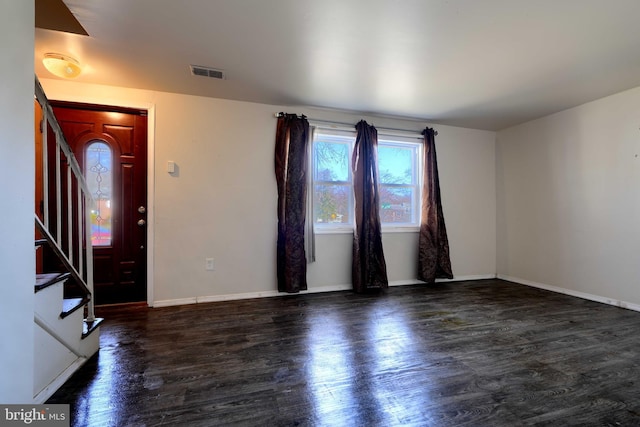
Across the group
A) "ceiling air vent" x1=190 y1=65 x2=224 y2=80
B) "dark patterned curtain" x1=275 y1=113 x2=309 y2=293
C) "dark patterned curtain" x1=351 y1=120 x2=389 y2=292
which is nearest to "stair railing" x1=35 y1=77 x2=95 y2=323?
"ceiling air vent" x1=190 y1=65 x2=224 y2=80

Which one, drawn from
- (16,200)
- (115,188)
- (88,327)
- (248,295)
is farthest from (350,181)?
(16,200)

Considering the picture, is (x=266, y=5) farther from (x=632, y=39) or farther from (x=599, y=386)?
(x=599, y=386)

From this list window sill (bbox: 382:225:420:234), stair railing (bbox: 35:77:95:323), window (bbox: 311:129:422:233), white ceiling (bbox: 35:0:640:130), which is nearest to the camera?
stair railing (bbox: 35:77:95:323)

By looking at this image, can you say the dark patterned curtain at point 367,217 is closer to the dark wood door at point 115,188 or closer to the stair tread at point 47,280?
the dark wood door at point 115,188

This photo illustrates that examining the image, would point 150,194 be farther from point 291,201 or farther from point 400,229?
point 400,229

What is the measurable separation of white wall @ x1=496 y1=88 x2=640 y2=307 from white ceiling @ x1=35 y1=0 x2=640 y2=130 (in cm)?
39

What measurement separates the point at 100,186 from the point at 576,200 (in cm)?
566

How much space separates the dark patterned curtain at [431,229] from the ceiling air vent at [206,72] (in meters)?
2.84

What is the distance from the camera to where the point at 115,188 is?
2.98 meters

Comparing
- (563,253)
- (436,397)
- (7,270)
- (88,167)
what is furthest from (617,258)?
(88,167)

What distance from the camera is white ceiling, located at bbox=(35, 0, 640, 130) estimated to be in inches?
Result: 69.6

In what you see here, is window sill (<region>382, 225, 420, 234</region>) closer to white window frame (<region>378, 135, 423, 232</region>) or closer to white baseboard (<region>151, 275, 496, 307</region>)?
white window frame (<region>378, 135, 423, 232</region>)

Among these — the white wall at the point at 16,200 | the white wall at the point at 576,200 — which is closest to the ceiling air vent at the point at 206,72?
the white wall at the point at 16,200

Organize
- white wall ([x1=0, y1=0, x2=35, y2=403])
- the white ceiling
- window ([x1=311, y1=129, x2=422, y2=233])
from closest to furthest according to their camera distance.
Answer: white wall ([x1=0, y1=0, x2=35, y2=403]) → the white ceiling → window ([x1=311, y1=129, x2=422, y2=233])
